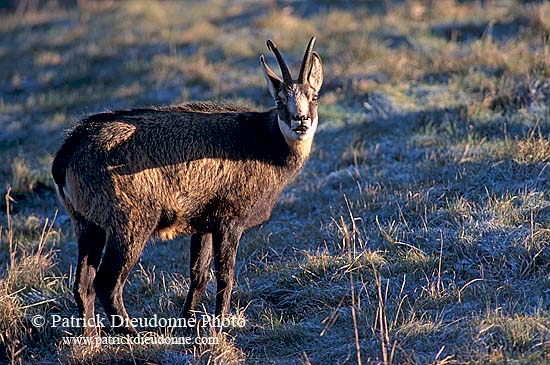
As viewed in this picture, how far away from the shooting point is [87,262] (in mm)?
6312

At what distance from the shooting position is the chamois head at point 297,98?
631 centimetres

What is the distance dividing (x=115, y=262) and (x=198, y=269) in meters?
0.88

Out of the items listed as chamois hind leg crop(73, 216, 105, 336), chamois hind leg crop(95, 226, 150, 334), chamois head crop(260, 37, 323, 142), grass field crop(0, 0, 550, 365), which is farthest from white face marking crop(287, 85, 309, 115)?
chamois hind leg crop(73, 216, 105, 336)

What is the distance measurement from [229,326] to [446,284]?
1.78 m

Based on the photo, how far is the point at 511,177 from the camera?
786cm

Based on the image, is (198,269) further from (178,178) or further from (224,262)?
(178,178)

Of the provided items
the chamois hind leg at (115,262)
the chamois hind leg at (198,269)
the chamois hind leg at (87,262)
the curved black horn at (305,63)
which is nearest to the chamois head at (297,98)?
the curved black horn at (305,63)

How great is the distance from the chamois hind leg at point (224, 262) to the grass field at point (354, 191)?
0.17 meters

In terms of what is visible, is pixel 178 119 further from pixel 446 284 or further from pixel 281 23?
pixel 281 23

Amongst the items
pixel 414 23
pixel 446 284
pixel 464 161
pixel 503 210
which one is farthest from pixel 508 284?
pixel 414 23

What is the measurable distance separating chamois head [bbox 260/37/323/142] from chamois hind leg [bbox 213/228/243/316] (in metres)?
0.93

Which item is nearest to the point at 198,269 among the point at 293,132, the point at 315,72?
the point at 293,132

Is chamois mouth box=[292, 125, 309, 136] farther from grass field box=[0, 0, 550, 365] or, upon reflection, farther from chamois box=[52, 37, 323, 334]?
grass field box=[0, 0, 550, 365]

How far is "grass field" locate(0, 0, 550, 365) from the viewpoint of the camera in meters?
5.91
